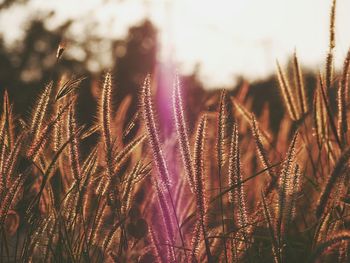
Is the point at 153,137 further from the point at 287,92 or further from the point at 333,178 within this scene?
the point at 287,92

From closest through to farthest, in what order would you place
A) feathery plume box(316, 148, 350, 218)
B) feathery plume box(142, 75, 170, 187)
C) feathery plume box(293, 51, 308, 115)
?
feathery plume box(316, 148, 350, 218)
feathery plume box(142, 75, 170, 187)
feathery plume box(293, 51, 308, 115)

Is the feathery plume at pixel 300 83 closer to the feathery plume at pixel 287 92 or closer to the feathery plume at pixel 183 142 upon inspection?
the feathery plume at pixel 287 92

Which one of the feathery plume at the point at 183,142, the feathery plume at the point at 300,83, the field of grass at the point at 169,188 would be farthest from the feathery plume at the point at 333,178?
the feathery plume at the point at 300,83

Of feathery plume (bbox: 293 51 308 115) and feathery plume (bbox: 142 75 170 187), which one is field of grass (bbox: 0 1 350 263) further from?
feathery plume (bbox: 293 51 308 115)

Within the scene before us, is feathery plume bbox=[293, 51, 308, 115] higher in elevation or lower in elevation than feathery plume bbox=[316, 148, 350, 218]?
higher

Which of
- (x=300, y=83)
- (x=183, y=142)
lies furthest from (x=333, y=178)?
(x=300, y=83)

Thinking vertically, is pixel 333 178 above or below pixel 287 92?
below

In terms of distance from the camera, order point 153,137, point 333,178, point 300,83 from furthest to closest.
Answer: point 300,83 → point 153,137 → point 333,178

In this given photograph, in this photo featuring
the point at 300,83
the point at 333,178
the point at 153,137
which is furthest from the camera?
the point at 300,83

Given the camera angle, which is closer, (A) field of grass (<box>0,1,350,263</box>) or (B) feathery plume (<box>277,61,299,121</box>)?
(A) field of grass (<box>0,1,350,263</box>)

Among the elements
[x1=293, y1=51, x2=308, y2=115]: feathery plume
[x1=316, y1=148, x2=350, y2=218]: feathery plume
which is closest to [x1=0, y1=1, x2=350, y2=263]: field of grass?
[x1=316, y1=148, x2=350, y2=218]: feathery plume

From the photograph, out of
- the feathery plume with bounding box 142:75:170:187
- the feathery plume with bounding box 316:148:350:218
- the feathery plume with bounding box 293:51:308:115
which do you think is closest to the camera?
the feathery plume with bounding box 316:148:350:218

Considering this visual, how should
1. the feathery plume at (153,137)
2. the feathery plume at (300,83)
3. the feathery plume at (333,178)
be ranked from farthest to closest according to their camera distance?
1. the feathery plume at (300,83)
2. the feathery plume at (153,137)
3. the feathery plume at (333,178)

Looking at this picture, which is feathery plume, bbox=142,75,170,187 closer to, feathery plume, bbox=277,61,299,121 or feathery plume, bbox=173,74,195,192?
feathery plume, bbox=173,74,195,192
